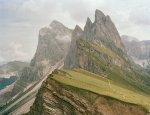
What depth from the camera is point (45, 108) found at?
652 feet

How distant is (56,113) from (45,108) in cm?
606

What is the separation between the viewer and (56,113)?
655 ft
